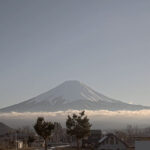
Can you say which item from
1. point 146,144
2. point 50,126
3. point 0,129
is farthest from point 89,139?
→ point 0,129

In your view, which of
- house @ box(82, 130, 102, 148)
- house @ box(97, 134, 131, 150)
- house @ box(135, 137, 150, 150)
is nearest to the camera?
house @ box(135, 137, 150, 150)

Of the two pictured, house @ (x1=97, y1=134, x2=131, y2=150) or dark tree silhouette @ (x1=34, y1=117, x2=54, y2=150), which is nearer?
dark tree silhouette @ (x1=34, y1=117, x2=54, y2=150)

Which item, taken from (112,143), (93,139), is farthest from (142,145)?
(93,139)

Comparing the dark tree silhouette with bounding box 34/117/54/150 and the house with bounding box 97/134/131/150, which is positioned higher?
the dark tree silhouette with bounding box 34/117/54/150

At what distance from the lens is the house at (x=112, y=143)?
72.3 meters

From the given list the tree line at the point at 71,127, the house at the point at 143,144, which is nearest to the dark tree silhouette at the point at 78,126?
the tree line at the point at 71,127

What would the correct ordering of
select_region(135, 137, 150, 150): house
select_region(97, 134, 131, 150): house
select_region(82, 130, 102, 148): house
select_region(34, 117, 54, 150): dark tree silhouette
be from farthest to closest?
select_region(82, 130, 102, 148): house
select_region(97, 134, 131, 150): house
select_region(34, 117, 54, 150): dark tree silhouette
select_region(135, 137, 150, 150): house

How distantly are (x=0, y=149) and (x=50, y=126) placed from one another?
11.1 m

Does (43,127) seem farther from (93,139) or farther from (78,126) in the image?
(93,139)

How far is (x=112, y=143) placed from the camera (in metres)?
72.8

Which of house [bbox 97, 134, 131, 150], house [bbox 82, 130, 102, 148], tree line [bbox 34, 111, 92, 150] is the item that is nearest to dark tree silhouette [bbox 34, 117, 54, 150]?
tree line [bbox 34, 111, 92, 150]

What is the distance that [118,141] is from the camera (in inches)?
2862

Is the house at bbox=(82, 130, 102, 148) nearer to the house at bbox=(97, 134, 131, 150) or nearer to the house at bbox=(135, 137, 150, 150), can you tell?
the house at bbox=(97, 134, 131, 150)

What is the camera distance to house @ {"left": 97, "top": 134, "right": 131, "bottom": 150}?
72.3m
